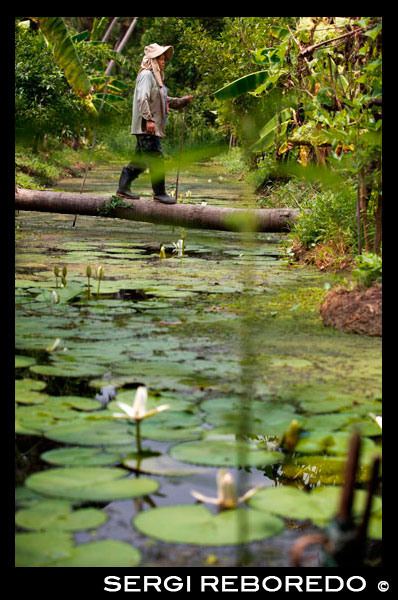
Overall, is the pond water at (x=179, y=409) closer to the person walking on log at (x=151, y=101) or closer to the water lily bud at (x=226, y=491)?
the water lily bud at (x=226, y=491)

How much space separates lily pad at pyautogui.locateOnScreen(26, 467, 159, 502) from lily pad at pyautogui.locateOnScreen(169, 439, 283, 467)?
0.19m

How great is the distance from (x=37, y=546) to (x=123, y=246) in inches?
220

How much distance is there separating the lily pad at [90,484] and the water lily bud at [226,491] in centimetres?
22

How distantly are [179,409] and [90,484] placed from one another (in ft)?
2.29

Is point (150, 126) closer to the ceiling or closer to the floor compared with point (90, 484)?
closer to the ceiling

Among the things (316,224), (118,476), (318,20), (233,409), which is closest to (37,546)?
(118,476)

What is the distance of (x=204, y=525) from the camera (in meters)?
1.84

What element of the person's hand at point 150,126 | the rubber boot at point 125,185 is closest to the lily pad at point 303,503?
the person's hand at point 150,126

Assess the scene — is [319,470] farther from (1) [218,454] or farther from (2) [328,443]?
(1) [218,454]

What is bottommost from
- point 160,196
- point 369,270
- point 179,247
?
point 179,247

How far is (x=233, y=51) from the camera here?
486 inches

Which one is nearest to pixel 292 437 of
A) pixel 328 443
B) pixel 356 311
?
pixel 328 443

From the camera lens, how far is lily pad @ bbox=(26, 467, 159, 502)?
200 cm
